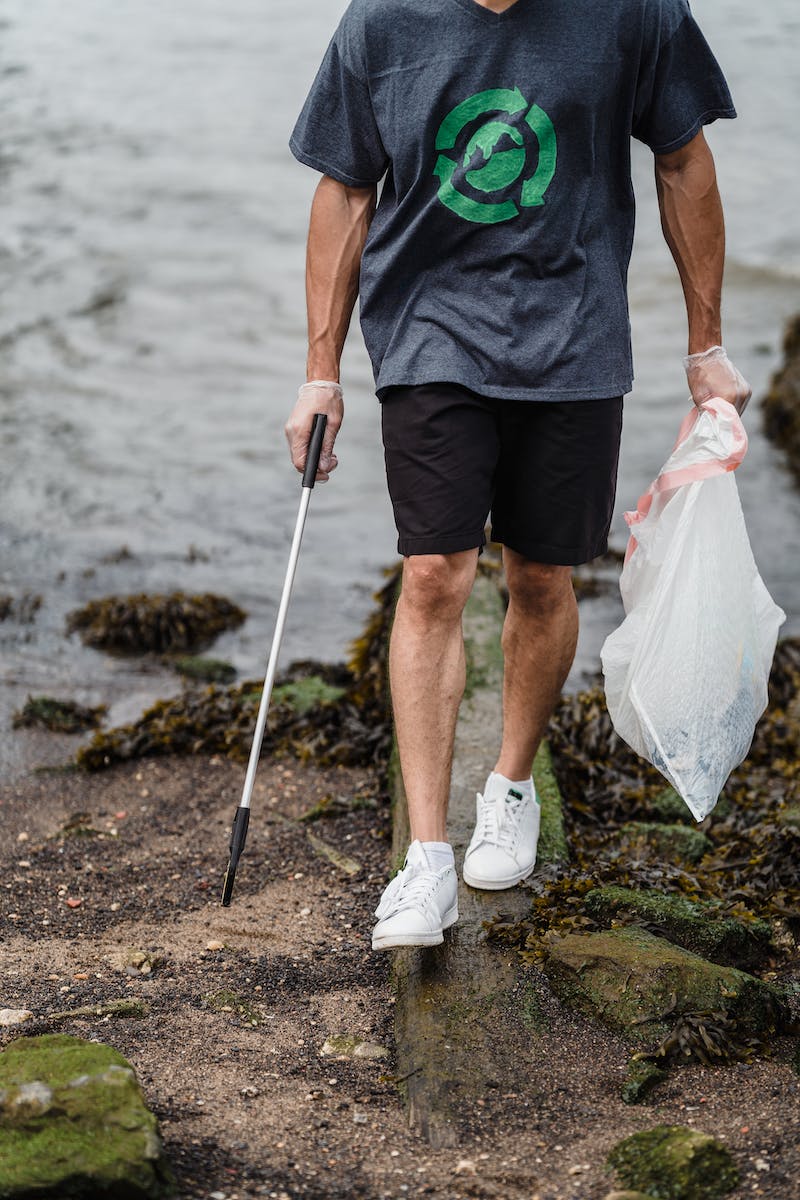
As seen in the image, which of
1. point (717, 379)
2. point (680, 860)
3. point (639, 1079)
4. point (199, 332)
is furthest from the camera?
point (199, 332)

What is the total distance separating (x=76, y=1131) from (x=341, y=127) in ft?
7.33

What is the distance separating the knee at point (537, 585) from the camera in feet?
11.2

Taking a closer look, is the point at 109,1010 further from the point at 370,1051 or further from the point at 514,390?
the point at 514,390

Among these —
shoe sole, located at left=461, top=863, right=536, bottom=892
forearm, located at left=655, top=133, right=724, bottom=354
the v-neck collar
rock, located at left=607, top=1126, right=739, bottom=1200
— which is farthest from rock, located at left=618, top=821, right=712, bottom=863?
the v-neck collar

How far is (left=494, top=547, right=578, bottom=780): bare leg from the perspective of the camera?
3459 millimetres

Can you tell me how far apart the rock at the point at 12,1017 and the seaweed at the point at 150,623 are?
131 inches

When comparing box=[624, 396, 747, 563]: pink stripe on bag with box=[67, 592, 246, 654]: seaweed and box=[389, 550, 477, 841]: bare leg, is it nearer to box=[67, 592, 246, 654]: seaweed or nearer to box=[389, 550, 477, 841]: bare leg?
box=[389, 550, 477, 841]: bare leg

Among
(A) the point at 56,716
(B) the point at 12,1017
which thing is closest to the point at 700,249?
(B) the point at 12,1017

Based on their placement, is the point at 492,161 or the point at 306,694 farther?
the point at 306,694

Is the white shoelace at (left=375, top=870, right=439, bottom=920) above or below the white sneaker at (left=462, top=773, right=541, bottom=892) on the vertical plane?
above

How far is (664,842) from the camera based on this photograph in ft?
13.7

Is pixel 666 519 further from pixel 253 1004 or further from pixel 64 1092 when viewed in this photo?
pixel 64 1092

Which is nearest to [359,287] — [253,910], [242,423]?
[253,910]

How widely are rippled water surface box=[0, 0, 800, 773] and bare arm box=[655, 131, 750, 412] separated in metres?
2.90
